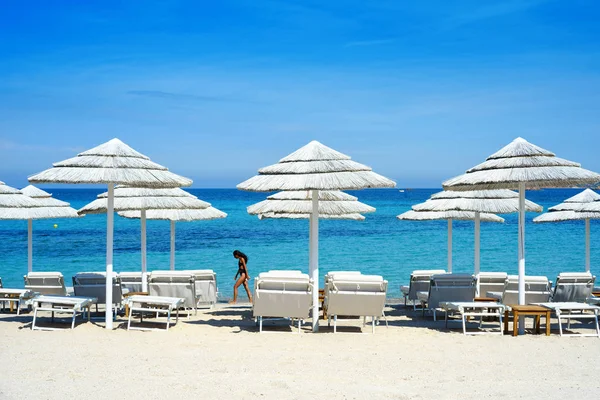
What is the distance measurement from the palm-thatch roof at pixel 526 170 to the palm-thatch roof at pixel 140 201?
4.33 metres

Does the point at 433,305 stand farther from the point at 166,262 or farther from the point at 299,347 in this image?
the point at 166,262

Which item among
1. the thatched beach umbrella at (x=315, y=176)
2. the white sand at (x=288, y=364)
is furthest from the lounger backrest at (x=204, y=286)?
the thatched beach umbrella at (x=315, y=176)

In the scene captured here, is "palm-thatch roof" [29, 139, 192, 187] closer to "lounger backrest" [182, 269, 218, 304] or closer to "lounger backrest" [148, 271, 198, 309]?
"lounger backrest" [148, 271, 198, 309]

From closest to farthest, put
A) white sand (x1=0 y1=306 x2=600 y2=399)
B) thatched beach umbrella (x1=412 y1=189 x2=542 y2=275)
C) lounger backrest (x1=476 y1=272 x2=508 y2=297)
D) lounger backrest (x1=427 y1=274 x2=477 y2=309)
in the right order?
white sand (x1=0 y1=306 x2=600 y2=399), lounger backrest (x1=427 y1=274 x2=477 y2=309), lounger backrest (x1=476 y1=272 x2=508 y2=297), thatched beach umbrella (x1=412 y1=189 x2=542 y2=275)

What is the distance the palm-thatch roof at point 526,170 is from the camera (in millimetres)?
8523

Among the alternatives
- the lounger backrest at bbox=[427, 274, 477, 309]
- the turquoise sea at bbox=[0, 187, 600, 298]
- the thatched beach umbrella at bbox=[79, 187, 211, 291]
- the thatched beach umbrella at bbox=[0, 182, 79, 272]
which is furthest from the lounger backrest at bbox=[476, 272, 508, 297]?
the thatched beach umbrella at bbox=[0, 182, 79, 272]

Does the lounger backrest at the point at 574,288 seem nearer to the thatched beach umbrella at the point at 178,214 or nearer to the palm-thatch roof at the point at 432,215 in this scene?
the palm-thatch roof at the point at 432,215

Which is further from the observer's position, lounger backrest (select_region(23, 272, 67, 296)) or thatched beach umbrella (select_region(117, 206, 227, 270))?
thatched beach umbrella (select_region(117, 206, 227, 270))

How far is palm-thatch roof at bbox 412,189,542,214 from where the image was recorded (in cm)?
1122

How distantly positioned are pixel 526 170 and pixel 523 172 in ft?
0.21

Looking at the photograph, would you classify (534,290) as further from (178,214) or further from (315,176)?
(178,214)

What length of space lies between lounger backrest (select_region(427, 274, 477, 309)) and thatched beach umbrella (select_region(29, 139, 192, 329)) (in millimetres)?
3853

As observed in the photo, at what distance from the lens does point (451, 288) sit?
9781 millimetres

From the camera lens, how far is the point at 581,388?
5.95 m
